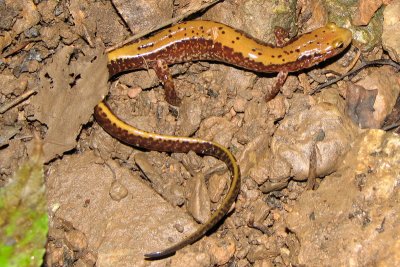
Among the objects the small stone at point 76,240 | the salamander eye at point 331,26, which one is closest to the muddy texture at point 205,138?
the small stone at point 76,240

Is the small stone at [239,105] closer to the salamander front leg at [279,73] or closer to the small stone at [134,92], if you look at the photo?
the salamander front leg at [279,73]

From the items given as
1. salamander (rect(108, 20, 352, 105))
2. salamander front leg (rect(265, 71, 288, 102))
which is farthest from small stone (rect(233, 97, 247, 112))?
salamander (rect(108, 20, 352, 105))

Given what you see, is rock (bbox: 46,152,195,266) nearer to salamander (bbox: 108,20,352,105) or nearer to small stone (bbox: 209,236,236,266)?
small stone (bbox: 209,236,236,266)

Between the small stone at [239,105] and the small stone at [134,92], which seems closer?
the small stone at [239,105]

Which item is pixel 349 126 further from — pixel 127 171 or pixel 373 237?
pixel 127 171

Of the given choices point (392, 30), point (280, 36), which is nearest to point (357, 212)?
point (392, 30)

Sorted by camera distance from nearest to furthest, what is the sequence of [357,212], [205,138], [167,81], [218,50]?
[357,212] < [205,138] < [167,81] < [218,50]

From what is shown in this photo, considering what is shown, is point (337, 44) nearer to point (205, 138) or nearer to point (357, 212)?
point (205, 138)
